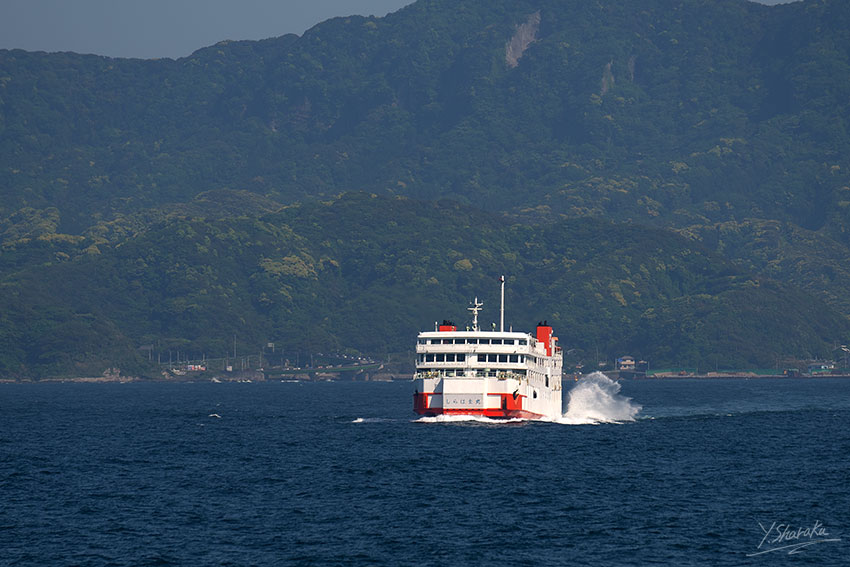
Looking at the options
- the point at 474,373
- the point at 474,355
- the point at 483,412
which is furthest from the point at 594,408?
the point at 474,355

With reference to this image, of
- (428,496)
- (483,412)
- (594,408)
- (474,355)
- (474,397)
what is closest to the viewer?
(428,496)

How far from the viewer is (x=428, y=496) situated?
275 feet

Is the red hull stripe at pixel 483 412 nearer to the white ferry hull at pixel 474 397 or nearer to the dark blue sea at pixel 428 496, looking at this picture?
the white ferry hull at pixel 474 397

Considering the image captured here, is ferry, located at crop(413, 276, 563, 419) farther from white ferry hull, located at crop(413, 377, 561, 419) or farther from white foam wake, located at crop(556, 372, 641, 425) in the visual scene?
white foam wake, located at crop(556, 372, 641, 425)

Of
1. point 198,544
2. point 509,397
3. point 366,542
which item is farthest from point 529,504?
point 509,397

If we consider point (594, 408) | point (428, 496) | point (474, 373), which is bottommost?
point (428, 496)

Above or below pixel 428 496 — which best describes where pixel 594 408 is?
above

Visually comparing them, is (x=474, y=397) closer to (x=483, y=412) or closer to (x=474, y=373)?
(x=483, y=412)

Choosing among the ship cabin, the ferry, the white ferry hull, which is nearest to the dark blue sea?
the white ferry hull

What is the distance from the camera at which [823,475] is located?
3748 inches

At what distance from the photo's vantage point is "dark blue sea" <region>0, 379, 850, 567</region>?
66.1m

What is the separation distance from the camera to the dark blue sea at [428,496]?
66.1 metres

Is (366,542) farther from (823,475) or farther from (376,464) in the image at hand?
(823,475)

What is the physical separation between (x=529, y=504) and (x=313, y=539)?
17.0 metres
